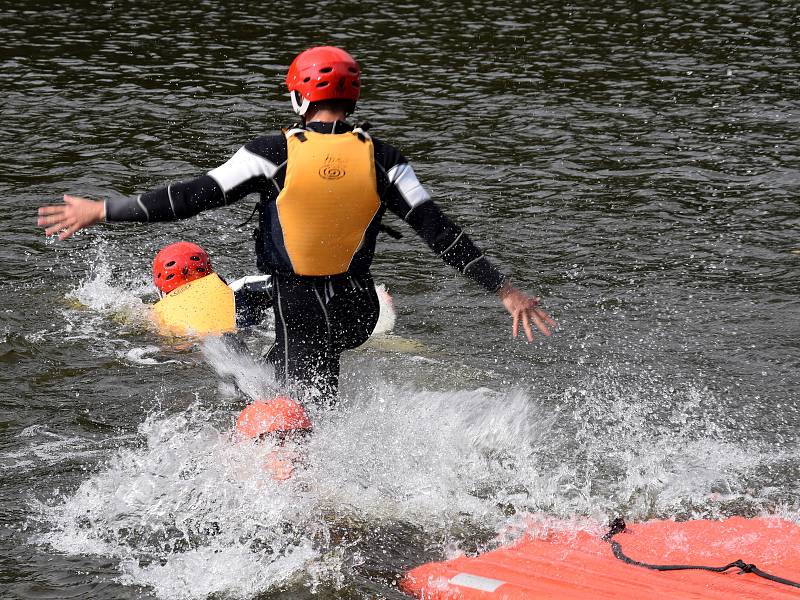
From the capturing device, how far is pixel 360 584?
18.0ft

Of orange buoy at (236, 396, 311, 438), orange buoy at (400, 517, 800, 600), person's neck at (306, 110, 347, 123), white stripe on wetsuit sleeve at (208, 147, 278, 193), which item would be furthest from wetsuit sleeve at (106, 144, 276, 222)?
orange buoy at (400, 517, 800, 600)

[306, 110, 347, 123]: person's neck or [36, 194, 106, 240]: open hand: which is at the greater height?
[306, 110, 347, 123]: person's neck

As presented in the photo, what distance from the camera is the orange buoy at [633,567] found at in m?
4.91

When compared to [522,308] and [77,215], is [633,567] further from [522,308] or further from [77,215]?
[77,215]

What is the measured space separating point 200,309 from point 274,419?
10.4 ft

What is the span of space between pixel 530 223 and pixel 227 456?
244 inches

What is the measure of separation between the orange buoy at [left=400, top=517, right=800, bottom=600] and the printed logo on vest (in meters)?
2.00

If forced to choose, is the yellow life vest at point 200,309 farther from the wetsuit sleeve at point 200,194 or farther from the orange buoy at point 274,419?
the wetsuit sleeve at point 200,194

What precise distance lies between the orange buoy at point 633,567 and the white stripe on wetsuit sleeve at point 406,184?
1.82m

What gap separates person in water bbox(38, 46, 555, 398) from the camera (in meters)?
5.41

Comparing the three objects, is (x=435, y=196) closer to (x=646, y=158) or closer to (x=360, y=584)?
(x=646, y=158)

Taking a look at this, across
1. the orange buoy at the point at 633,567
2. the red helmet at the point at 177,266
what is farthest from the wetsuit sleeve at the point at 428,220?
the red helmet at the point at 177,266

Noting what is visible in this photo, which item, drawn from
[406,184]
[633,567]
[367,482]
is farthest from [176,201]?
[633,567]

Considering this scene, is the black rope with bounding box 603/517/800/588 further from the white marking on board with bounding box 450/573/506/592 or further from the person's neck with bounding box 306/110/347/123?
the person's neck with bounding box 306/110/347/123
